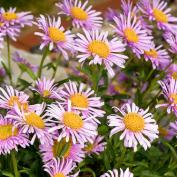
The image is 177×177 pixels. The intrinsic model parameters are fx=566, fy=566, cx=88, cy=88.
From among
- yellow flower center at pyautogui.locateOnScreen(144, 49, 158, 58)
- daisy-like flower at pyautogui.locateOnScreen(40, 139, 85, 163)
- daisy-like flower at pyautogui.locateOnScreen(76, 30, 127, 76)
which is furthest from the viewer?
yellow flower center at pyautogui.locateOnScreen(144, 49, 158, 58)

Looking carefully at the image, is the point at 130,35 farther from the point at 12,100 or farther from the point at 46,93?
the point at 12,100

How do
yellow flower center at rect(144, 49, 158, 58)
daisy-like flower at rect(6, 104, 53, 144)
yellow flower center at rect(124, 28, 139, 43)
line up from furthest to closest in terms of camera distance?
yellow flower center at rect(144, 49, 158, 58)
yellow flower center at rect(124, 28, 139, 43)
daisy-like flower at rect(6, 104, 53, 144)

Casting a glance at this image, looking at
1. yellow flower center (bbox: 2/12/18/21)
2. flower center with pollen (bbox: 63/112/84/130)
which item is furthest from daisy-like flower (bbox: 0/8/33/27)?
flower center with pollen (bbox: 63/112/84/130)

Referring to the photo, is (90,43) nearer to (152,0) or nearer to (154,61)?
(154,61)

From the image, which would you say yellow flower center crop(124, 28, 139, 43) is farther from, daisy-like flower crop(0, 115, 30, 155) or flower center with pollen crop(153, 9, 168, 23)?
daisy-like flower crop(0, 115, 30, 155)

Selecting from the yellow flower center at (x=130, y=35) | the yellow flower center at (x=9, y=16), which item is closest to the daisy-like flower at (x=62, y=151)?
the yellow flower center at (x=130, y=35)

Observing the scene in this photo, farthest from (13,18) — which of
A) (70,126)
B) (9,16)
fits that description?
(70,126)

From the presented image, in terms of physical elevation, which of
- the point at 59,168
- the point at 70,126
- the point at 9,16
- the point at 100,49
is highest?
the point at 9,16
